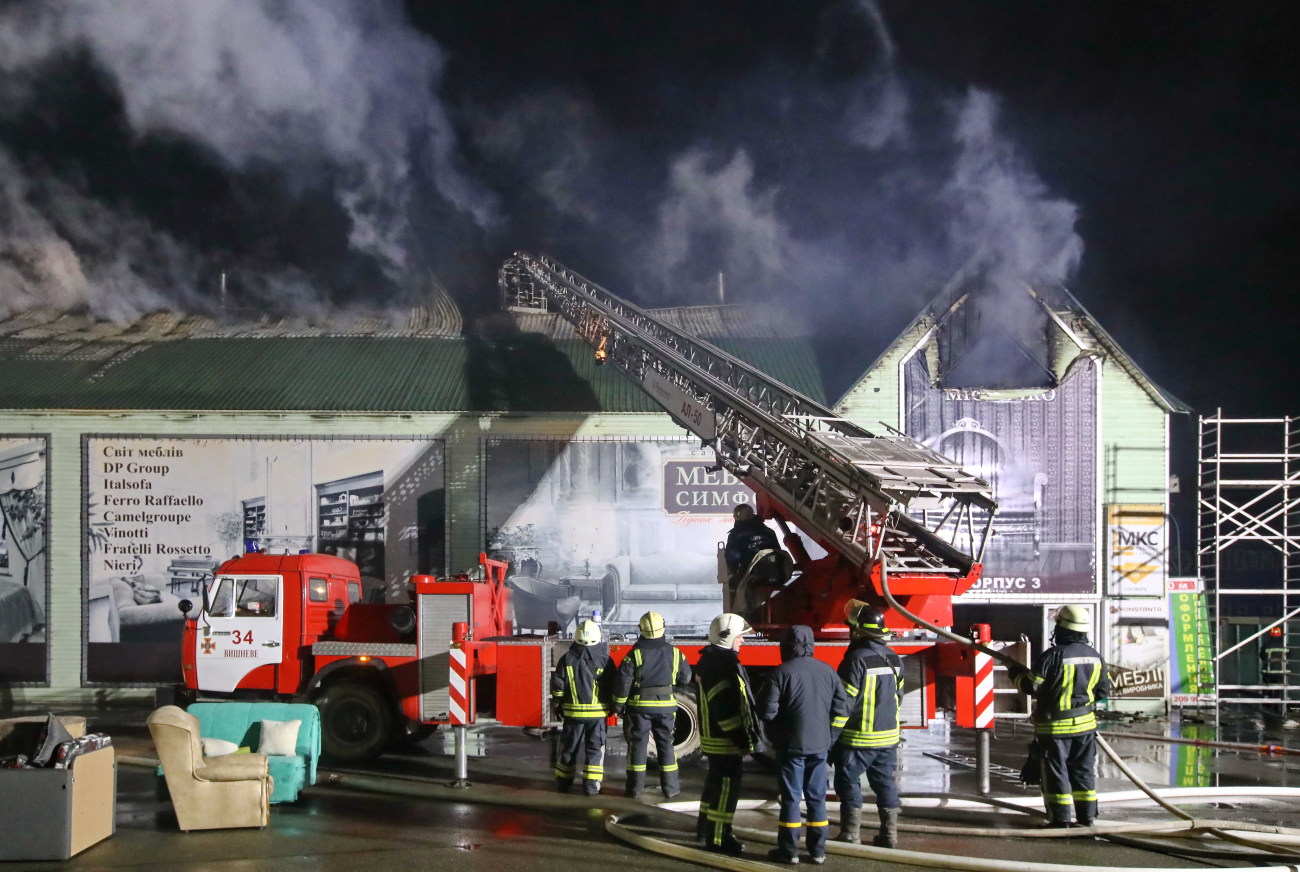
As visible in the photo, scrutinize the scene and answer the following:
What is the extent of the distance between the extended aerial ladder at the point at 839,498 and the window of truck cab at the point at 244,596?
561 cm

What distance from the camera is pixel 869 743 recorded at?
Answer: 7.83 m

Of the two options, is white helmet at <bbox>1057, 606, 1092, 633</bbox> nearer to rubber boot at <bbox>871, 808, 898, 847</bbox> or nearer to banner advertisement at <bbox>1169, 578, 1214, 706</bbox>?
rubber boot at <bbox>871, 808, 898, 847</bbox>

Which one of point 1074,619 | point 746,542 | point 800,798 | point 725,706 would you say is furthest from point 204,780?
point 1074,619

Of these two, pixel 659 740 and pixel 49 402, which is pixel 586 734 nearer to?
pixel 659 740

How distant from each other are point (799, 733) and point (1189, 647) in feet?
45.3

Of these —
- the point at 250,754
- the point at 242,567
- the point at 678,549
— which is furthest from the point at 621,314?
Answer: the point at 250,754

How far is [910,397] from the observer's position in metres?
19.2

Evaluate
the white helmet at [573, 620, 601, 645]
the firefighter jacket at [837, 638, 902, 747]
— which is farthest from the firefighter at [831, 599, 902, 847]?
the white helmet at [573, 620, 601, 645]

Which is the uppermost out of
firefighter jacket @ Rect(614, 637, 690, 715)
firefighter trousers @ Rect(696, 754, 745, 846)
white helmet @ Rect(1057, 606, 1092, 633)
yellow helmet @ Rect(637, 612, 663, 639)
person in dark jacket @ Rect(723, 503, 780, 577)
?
person in dark jacket @ Rect(723, 503, 780, 577)

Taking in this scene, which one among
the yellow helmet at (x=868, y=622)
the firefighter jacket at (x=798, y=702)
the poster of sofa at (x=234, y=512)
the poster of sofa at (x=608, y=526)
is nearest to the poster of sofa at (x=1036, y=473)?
the poster of sofa at (x=608, y=526)

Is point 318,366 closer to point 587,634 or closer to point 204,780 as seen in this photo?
point 587,634

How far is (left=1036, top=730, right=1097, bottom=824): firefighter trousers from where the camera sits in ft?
27.7

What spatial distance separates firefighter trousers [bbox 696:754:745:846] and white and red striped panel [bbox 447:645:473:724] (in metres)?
4.18

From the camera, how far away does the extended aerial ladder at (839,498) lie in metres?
10.5
